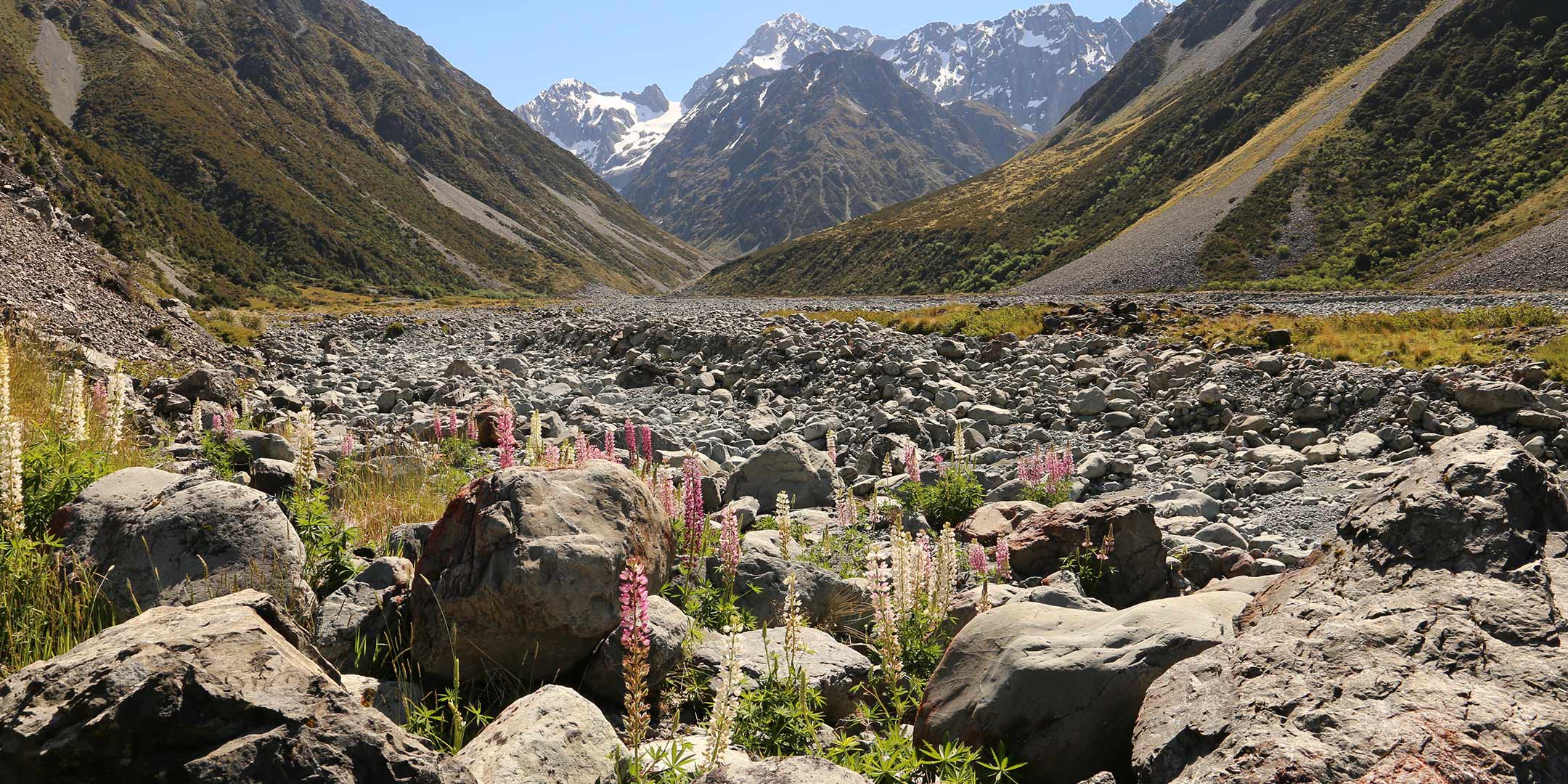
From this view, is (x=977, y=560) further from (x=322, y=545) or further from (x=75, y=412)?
(x=75, y=412)

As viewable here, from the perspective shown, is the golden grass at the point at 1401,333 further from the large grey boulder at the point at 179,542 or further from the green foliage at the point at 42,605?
the green foliage at the point at 42,605

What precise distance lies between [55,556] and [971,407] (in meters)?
15.4

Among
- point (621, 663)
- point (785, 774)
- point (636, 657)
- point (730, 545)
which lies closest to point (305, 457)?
point (730, 545)

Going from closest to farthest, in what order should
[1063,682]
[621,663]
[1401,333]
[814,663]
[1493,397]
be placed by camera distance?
1. [1063,682]
2. [621,663]
3. [814,663]
4. [1493,397]
5. [1401,333]

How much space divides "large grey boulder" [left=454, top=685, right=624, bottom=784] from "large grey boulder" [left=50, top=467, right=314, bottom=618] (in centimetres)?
202

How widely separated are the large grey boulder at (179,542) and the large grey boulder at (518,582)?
0.96 metres

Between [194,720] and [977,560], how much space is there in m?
6.66

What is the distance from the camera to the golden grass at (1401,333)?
1686 cm

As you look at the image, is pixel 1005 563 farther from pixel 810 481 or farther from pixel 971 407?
pixel 971 407

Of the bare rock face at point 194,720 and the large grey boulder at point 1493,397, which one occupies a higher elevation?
the bare rock face at point 194,720

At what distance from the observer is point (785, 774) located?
130 inches

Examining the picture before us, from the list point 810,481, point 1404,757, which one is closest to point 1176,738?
point 1404,757

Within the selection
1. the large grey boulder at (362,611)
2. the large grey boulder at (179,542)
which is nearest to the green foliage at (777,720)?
the large grey boulder at (362,611)

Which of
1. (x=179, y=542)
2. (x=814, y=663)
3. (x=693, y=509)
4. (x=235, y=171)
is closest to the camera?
(x=179, y=542)
